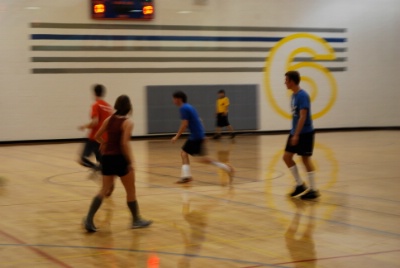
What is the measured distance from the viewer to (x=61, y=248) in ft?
22.6

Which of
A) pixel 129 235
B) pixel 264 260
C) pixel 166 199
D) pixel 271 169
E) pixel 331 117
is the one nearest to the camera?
pixel 264 260

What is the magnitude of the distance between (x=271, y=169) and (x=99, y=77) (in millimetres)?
11069

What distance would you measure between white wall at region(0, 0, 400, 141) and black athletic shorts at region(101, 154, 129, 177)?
15320 mm

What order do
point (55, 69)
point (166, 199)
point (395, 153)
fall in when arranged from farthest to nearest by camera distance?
1. point (55, 69)
2. point (395, 153)
3. point (166, 199)

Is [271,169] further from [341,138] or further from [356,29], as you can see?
[356,29]

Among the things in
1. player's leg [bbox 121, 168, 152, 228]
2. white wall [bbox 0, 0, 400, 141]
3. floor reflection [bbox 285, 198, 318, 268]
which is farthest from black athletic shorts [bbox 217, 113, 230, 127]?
player's leg [bbox 121, 168, 152, 228]

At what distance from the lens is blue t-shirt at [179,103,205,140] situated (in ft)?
38.4

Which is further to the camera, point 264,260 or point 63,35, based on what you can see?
point 63,35

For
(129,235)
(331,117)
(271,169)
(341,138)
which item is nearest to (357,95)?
(331,117)

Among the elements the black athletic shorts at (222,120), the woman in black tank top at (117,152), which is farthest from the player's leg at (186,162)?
the black athletic shorts at (222,120)

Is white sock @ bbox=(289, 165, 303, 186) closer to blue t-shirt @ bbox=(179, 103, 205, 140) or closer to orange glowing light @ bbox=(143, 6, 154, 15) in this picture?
blue t-shirt @ bbox=(179, 103, 205, 140)

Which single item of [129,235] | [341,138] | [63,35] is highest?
[63,35]

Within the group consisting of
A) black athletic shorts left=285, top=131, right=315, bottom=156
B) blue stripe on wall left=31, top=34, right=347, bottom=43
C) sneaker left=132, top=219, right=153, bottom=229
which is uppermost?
blue stripe on wall left=31, top=34, right=347, bottom=43

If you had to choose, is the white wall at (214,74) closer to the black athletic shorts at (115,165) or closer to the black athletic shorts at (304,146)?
the black athletic shorts at (304,146)
